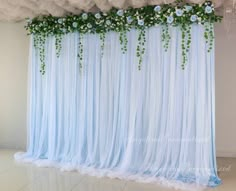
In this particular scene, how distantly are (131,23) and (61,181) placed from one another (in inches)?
93.4

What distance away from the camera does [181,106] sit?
4.18m

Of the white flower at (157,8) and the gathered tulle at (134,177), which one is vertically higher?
the white flower at (157,8)

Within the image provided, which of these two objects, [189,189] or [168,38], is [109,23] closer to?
[168,38]

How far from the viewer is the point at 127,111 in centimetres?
446

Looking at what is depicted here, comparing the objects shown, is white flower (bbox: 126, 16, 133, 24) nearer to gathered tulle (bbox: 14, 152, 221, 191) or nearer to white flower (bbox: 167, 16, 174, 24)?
white flower (bbox: 167, 16, 174, 24)

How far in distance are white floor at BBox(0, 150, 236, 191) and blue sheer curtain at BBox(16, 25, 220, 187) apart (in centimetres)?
18

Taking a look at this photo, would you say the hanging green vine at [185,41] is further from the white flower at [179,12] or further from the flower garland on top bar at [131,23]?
the white flower at [179,12]

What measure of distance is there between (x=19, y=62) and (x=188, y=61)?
3279mm

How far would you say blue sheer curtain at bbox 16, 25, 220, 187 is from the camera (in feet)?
13.3

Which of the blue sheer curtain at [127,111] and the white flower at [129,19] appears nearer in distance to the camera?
the blue sheer curtain at [127,111]

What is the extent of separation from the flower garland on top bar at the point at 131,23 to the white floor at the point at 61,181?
160cm

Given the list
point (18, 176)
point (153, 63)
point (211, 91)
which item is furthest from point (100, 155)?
point (211, 91)

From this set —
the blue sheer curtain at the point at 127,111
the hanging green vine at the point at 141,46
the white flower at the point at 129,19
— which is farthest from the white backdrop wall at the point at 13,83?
the hanging green vine at the point at 141,46

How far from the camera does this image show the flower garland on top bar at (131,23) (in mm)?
3994
